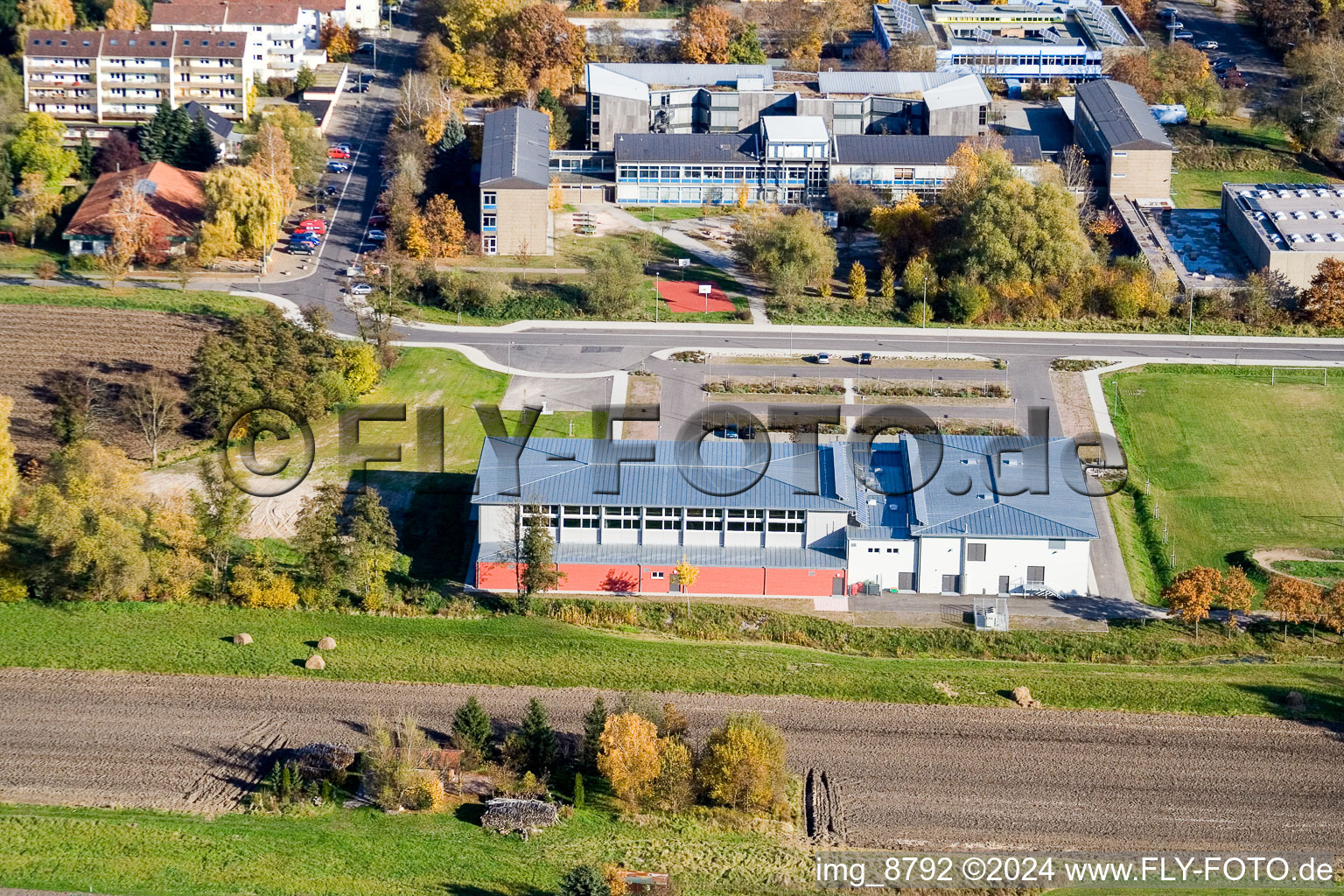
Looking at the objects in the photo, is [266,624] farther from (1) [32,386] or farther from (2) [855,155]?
(2) [855,155]

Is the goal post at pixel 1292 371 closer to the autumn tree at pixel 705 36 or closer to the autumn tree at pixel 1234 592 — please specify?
the autumn tree at pixel 1234 592

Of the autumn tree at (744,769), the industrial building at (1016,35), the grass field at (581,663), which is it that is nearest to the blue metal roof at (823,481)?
the grass field at (581,663)

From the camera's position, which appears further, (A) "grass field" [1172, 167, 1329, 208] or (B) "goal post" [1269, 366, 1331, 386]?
(A) "grass field" [1172, 167, 1329, 208]

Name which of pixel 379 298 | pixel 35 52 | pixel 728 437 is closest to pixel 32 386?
pixel 379 298

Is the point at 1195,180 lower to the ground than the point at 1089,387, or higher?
higher

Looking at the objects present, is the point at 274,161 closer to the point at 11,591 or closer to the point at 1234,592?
the point at 11,591

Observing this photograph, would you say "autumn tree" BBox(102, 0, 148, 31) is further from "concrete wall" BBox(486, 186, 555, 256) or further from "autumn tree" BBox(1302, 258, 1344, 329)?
"autumn tree" BBox(1302, 258, 1344, 329)

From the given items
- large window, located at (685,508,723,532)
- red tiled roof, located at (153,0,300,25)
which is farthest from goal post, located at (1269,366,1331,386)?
red tiled roof, located at (153,0,300,25)
